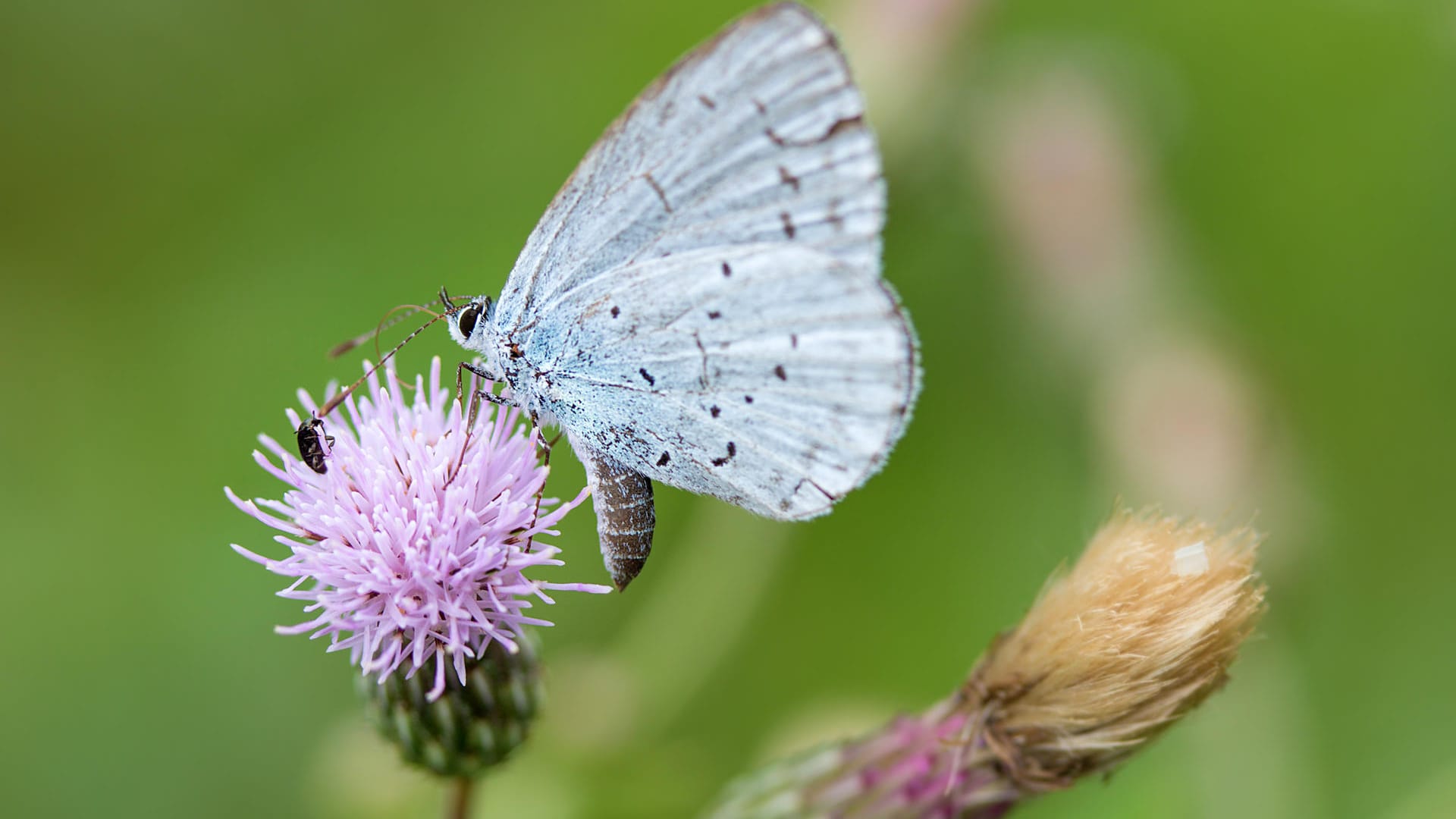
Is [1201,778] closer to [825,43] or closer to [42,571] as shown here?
[825,43]

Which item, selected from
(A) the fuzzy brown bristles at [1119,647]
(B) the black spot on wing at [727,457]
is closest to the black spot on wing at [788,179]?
(B) the black spot on wing at [727,457]

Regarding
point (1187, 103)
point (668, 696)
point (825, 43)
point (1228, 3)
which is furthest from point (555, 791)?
point (1228, 3)

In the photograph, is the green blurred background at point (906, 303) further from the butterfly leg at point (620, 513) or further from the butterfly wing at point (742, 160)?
the butterfly wing at point (742, 160)

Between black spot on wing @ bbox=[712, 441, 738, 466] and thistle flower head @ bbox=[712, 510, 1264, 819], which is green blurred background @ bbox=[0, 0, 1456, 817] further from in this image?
black spot on wing @ bbox=[712, 441, 738, 466]

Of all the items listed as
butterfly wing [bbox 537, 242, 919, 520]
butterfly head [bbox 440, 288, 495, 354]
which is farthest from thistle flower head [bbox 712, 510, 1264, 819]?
butterfly head [bbox 440, 288, 495, 354]

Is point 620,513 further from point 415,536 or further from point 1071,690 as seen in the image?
point 1071,690

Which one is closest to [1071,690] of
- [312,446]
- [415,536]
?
[415,536]
